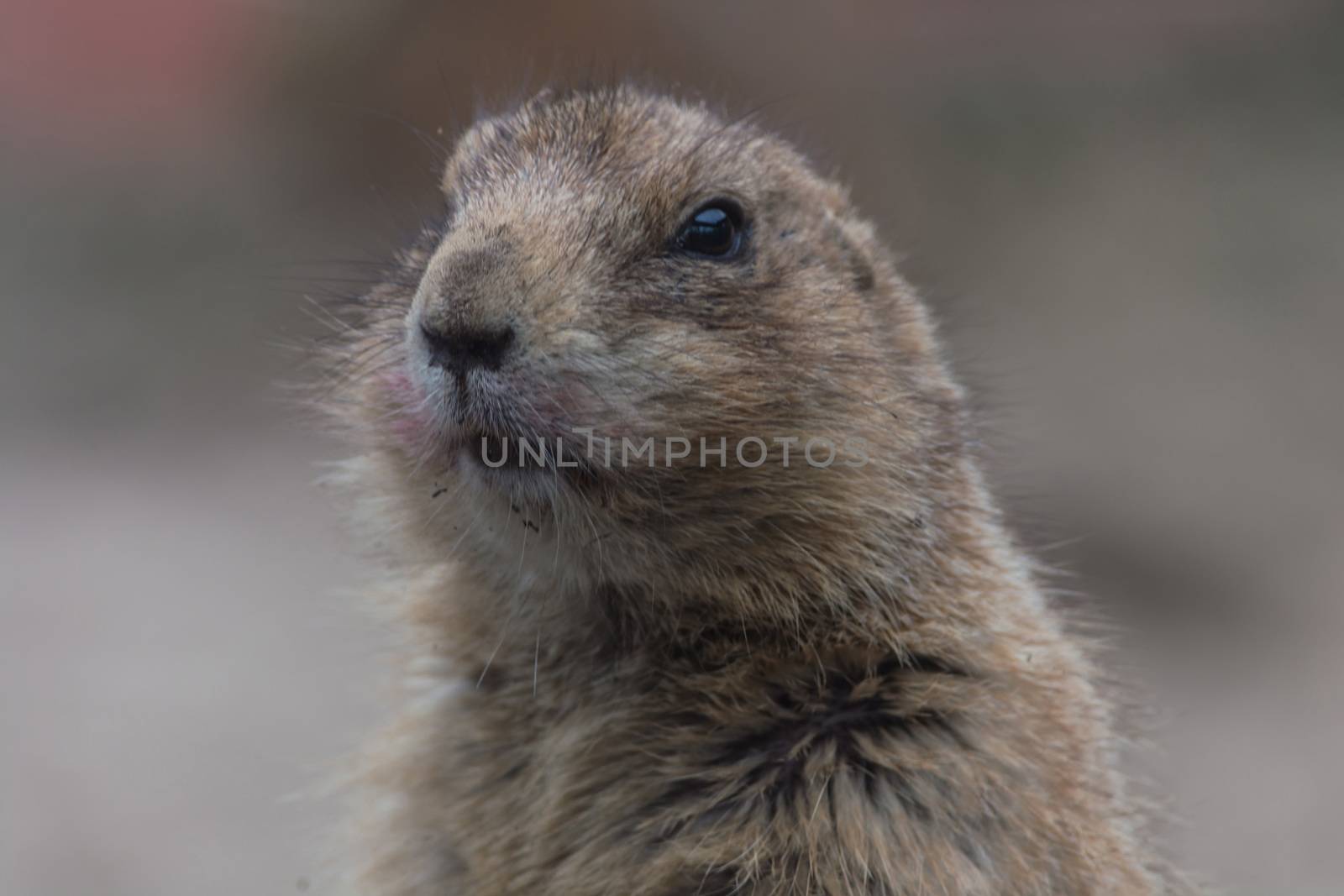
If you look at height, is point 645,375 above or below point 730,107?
below

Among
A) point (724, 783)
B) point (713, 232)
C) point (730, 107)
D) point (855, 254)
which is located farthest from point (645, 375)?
point (730, 107)

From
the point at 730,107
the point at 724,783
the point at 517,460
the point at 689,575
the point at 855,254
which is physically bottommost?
the point at 724,783

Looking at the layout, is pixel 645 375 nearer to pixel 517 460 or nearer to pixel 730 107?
pixel 517 460

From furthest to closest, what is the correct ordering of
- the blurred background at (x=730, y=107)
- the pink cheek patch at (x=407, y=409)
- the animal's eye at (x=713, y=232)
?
the blurred background at (x=730, y=107)
the animal's eye at (x=713, y=232)
the pink cheek patch at (x=407, y=409)

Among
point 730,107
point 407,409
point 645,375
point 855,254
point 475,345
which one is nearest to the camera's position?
point 475,345

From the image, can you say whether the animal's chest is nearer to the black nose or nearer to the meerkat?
the meerkat

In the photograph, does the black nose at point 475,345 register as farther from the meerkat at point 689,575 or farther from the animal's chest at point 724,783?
the animal's chest at point 724,783

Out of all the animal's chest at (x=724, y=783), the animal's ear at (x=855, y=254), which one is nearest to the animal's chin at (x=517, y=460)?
the animal's chest at (x=724, y=783)

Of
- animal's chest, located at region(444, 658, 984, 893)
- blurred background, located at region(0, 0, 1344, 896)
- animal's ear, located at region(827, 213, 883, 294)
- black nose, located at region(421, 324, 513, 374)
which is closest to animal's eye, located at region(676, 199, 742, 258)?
animal's ear, located at region(827, 213, 883, 294)
